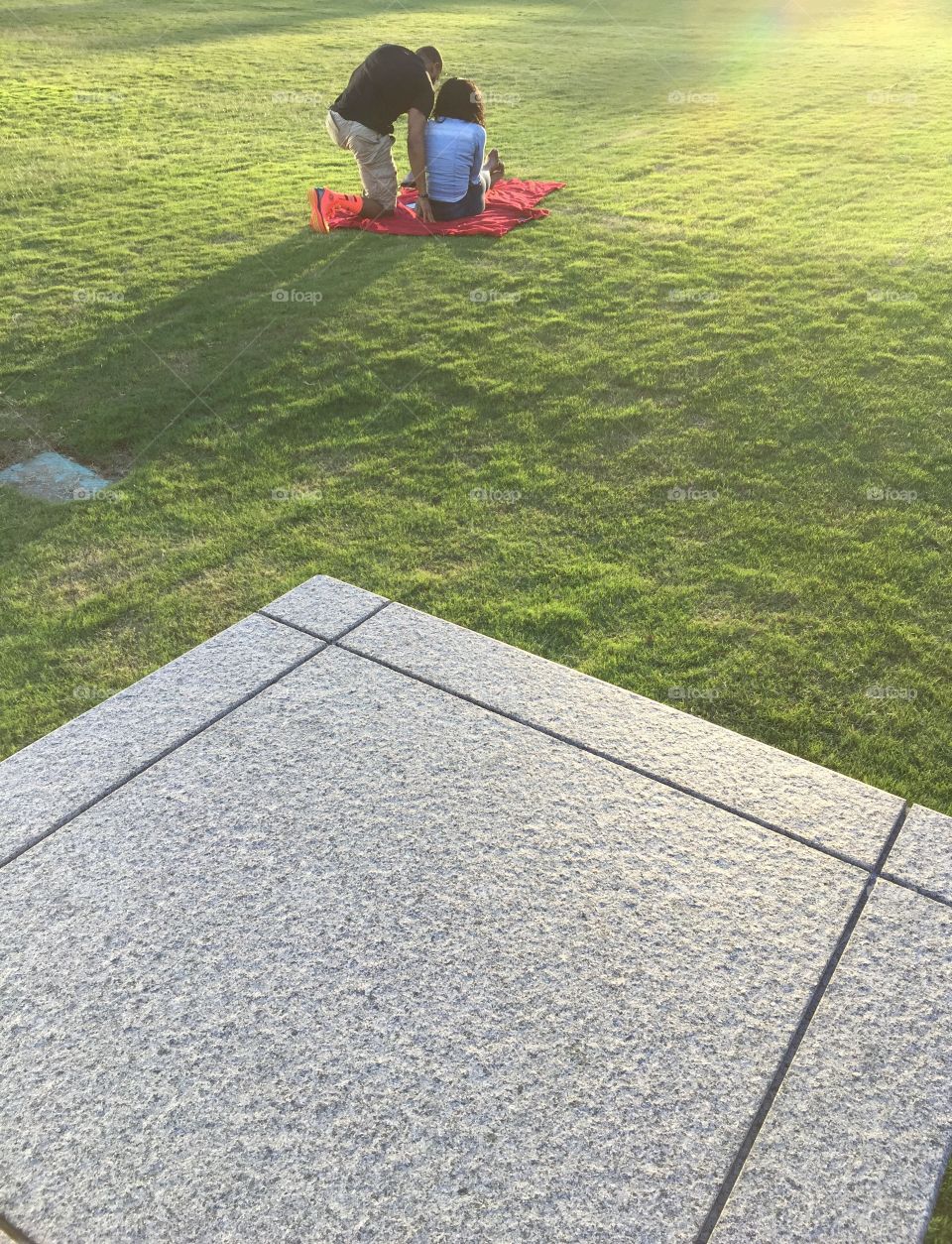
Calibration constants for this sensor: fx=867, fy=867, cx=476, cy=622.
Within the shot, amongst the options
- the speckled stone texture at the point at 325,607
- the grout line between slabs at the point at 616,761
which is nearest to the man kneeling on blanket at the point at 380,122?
the speckled stone texture at the point at 325,607

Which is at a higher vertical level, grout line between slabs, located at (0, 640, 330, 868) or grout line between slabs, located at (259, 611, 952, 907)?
grout line between slabs, located at (0, 640, 330, 868)

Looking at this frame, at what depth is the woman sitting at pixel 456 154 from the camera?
8.32m

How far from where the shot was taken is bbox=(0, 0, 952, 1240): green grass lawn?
12.7ft

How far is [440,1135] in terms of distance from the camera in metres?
1.99

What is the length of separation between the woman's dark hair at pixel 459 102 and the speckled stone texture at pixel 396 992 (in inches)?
305

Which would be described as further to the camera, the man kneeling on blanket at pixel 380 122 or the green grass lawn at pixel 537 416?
the man kneeling on blanket at pixel 380 122

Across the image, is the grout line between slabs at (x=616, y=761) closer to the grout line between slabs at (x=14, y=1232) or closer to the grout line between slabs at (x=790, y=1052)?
the grout line between slabs at (x=790, y=1052)

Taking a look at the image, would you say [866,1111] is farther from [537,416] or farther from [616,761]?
[537,416]

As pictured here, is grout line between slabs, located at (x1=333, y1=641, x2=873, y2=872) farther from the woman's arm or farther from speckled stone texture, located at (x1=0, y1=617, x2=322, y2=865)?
the woman's arm

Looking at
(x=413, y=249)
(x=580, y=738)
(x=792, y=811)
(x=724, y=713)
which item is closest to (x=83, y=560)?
(x=580, y=738)

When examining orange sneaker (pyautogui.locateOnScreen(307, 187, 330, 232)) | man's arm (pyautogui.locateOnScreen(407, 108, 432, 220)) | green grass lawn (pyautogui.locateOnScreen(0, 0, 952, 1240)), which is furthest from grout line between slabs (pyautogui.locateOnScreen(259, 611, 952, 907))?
man's arm (pyautogui.locateOnScreen(407, 108, 432, 220))

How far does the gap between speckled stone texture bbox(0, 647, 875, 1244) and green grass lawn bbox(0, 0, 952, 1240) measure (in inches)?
39.8

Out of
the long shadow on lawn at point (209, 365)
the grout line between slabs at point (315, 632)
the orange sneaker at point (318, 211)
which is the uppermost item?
the orange sneaker at point (318, 211)

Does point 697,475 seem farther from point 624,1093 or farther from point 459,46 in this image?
point 459,46
